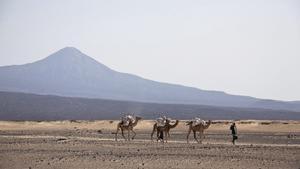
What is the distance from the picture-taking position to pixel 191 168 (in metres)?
19.2

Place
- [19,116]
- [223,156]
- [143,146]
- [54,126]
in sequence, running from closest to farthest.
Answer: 1. [223,156]
2. [143,146]
3. [54,126]
4. [19,116]

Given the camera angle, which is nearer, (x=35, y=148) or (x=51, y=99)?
(x=35, y=148)

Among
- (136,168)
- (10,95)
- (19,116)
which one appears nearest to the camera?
(136,168)

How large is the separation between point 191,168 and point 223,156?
13.6 ft

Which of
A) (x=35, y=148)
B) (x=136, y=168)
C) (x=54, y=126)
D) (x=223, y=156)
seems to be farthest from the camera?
(x=54, y=126)

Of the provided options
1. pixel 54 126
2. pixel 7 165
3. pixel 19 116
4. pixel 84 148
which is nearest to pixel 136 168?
pixel 7 165

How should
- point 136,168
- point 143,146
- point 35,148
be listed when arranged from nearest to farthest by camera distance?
point 136,168, point 35,148, point 143,146

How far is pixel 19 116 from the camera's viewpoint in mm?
109625

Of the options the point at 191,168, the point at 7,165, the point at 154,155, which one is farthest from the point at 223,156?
the point at 7,165

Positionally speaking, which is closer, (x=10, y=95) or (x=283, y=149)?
(x=283, y=149)

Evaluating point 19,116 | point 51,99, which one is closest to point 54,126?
point 19,116

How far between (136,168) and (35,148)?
8.97 meters

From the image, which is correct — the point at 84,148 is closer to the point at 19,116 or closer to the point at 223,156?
the point at 223,156

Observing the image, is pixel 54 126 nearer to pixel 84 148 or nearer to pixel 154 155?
pixel 84 148
